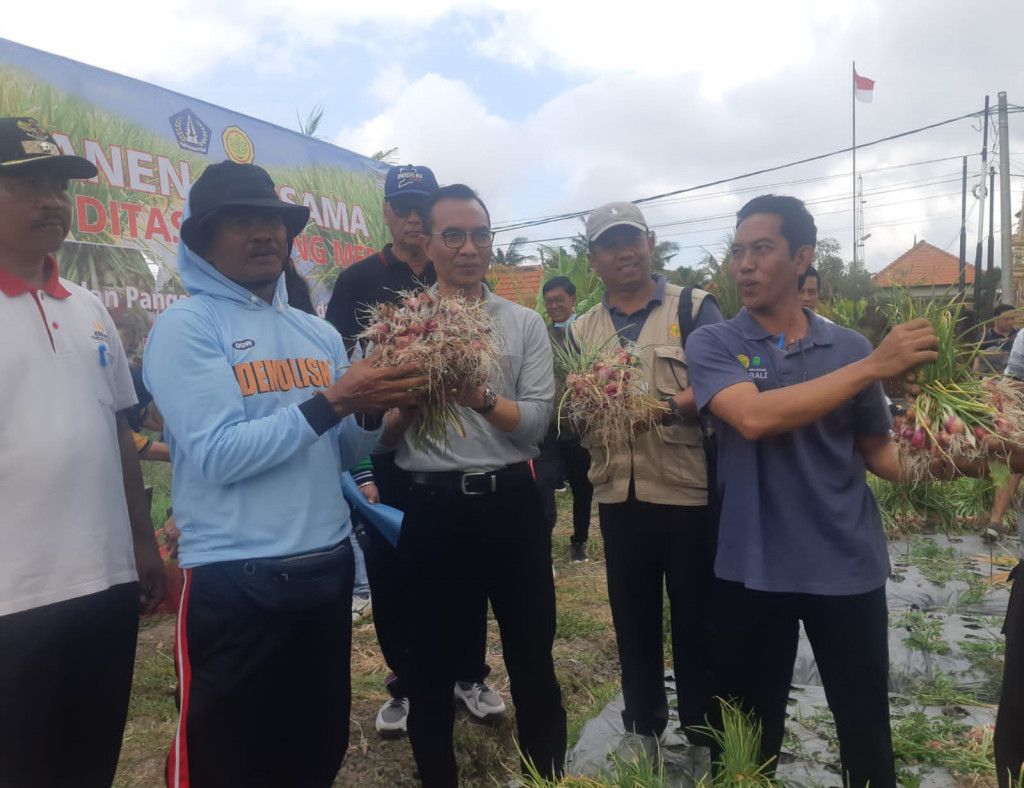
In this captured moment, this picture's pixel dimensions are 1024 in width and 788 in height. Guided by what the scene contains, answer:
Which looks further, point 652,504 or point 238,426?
point 652,504

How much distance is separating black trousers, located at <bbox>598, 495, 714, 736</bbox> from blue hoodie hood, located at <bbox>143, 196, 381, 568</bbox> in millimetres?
1231

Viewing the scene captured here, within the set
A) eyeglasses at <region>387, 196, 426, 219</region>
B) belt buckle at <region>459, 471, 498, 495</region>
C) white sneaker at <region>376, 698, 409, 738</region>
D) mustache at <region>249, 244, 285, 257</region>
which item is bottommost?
white sneaker at <region>376, 698, 409, 738</region>

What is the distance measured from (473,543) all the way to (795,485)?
3.41 feet

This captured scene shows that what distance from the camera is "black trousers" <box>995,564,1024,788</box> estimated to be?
191 centimetres

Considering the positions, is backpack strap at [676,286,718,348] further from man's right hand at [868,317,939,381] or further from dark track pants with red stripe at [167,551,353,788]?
dark track pants with red stripe at [167,551,353,788]

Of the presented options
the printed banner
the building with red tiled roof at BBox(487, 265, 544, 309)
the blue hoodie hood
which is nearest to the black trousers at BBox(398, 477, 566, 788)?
the blue hoodie hood

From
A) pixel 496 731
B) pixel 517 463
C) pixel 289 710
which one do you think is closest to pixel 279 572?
pixel 289 710

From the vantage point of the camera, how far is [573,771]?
2.84 metres

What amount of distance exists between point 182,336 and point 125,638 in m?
0.92

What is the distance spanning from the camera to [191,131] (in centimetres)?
540

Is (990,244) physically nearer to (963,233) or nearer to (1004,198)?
(1004,198)

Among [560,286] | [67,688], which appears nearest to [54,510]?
[67,688]

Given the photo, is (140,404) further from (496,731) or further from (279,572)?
(496,731)

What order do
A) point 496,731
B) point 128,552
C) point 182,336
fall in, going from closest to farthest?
point 182,336 → point 128,552 → point 496,731
